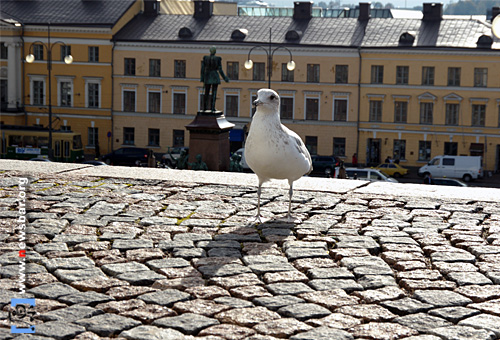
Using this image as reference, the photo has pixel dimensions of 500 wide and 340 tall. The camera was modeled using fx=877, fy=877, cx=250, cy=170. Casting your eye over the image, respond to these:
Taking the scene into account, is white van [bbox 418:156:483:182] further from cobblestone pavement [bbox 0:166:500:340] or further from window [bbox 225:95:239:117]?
cobblestone pavement [bbox 0:166:500:340]

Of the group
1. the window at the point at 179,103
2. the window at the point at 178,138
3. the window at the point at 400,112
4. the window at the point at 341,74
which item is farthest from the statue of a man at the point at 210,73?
the window at the point at 179,103

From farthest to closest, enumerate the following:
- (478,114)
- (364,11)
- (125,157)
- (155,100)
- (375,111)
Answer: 1. (155,100)
2. (364,11)
3. (375,111)
4. (478,114)
5. (125,157)

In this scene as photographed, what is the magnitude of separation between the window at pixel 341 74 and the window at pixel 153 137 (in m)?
11.6

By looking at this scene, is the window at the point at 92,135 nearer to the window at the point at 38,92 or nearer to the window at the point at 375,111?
the window at the point at 38,92

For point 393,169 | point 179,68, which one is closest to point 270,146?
point 393,169

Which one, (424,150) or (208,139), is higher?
(208,139)

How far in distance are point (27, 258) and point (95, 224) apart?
52.5 inches

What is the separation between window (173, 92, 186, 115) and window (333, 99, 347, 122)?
9348 millimetres

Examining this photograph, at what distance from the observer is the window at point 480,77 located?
4928 cm

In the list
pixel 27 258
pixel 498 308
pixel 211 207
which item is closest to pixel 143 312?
pixel 27 258

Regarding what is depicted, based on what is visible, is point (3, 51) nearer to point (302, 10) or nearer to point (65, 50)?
point (65, 50)

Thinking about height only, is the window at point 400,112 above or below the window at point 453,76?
below

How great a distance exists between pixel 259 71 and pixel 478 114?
13042mm

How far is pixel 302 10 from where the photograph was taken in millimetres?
54031
